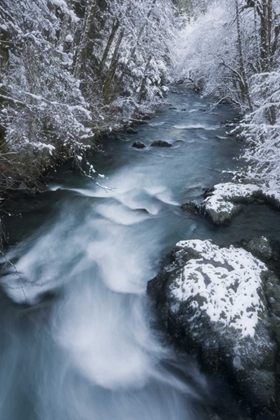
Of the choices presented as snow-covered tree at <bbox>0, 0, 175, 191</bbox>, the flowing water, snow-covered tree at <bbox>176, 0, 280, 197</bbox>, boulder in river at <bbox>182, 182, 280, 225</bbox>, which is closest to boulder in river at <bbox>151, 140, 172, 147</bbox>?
snow-covered tree at <bbox>0, 0, 175, 191</bbox>

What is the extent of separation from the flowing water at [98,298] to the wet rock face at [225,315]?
0.91 feet

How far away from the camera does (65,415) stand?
351cm

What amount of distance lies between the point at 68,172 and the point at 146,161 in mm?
3116

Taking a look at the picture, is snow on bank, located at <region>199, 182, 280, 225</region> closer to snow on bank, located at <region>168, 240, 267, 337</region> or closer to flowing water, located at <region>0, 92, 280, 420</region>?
flowing water, located at <region>0, 92, 280, 420</region>

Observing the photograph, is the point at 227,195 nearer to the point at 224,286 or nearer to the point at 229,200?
the point at 229,200

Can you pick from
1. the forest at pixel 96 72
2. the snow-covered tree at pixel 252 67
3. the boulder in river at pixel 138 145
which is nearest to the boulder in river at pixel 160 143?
the boulder in river at pixel 138 145

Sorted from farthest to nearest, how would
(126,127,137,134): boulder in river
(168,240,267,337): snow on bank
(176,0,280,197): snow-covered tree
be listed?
(126,127,137,134): boulder in river → (176,0,280,197): snow-covered tree → (168,240,267,337): snow on bank

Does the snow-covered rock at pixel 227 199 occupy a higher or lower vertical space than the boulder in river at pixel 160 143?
lower

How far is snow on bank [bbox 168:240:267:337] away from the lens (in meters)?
3.90

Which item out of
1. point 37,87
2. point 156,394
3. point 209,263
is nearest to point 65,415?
point 156,394

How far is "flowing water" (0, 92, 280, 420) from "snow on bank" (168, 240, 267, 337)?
694mm

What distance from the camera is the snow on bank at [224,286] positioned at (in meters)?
3.90

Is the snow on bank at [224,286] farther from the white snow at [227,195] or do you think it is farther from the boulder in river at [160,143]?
the boulder in river at [160,143]

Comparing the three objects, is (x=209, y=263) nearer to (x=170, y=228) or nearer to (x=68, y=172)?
(x=170, y=228)
